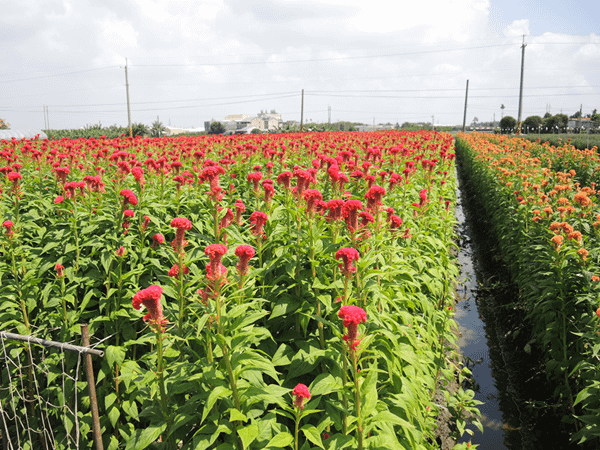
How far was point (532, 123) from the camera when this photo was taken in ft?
199

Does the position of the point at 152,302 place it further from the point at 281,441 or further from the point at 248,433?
the point at 281,441

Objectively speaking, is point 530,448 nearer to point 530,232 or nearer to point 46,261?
point 530,232

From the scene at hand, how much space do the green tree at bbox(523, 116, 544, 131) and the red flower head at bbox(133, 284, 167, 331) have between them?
67723 millimetres

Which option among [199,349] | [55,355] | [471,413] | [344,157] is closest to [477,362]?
[471,413]

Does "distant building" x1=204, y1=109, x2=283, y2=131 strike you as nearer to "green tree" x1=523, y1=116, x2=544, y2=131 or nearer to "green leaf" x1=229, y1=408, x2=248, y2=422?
"green tree" x1=523, y1=116, x2=544, y2=131

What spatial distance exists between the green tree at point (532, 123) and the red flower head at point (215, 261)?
6752 centimetres

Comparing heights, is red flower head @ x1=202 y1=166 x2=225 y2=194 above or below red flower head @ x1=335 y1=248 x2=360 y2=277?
above

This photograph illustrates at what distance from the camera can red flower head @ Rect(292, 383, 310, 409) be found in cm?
198

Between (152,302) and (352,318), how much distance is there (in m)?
1.06

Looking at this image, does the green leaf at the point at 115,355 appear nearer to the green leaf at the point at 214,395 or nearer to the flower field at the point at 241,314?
the flower field at the point at 241,314

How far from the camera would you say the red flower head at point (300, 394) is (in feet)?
6.49

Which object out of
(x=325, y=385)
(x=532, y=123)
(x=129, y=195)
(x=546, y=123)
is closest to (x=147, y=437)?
(x=325, y=385)

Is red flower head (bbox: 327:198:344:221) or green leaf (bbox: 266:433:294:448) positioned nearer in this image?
green leaf (bbox: 266:433:294:448)

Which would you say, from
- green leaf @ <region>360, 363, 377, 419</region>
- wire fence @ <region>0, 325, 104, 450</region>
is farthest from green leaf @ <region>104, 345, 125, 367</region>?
green leaf @ <region>360, 363, 377, 419</region>
